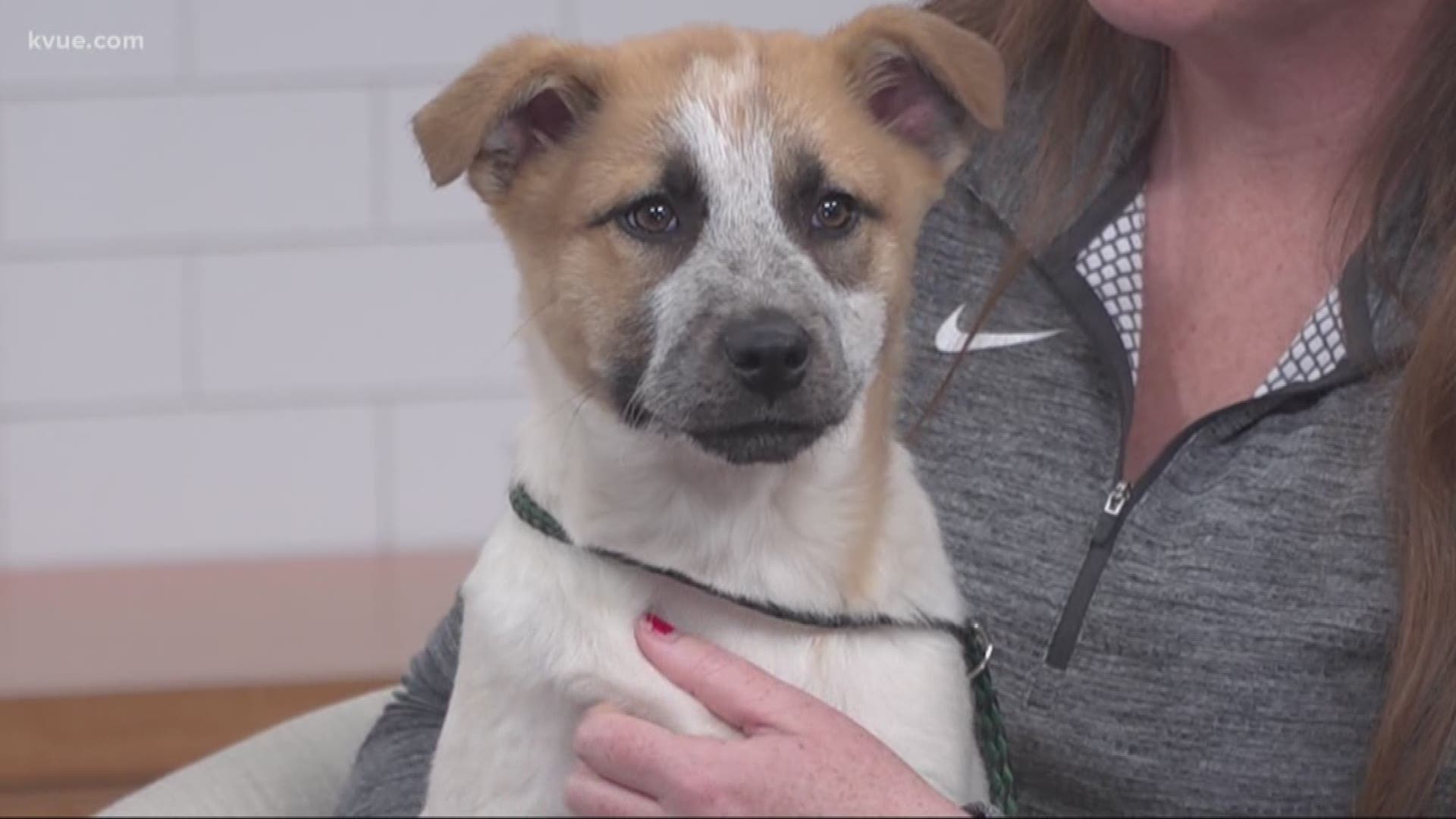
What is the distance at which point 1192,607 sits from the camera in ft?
5.51

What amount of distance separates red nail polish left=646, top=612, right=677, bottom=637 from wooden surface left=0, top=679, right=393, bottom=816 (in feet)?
2.22

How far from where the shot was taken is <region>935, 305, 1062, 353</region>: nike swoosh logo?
182cm

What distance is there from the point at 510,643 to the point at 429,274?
22.7 inches

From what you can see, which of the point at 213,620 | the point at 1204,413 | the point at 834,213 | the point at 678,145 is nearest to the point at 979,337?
the point at 1204,413

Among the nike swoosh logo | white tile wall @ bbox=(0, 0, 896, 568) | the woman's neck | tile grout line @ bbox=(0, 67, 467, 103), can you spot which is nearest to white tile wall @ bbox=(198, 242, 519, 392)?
white tile wall @ bbox=(0, 0, 896, 568)

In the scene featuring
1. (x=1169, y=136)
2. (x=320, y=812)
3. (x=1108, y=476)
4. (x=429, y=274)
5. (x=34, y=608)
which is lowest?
(x=320, y=812)

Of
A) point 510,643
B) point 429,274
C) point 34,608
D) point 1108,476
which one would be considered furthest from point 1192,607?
point 34,608

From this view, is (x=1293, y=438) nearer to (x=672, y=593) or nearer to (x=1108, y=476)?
(x=1108, y=476)

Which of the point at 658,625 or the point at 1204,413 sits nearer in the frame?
the point at 658,625

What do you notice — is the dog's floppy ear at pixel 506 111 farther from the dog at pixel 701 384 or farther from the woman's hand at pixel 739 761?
the woman's hand at pixel 739 761

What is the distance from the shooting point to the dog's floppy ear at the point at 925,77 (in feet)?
4.89

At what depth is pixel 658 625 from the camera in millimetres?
1463

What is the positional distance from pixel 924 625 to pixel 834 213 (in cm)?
32

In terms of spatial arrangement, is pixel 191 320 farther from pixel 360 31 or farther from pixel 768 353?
pixel 768 353
